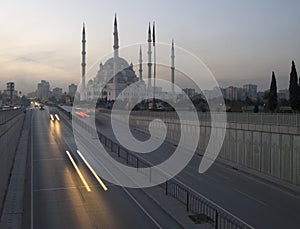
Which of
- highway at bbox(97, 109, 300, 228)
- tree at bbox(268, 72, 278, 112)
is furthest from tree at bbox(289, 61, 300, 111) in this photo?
highway at bbox(97, 109, 300, 228)

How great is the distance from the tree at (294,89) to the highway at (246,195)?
13688 millimetres

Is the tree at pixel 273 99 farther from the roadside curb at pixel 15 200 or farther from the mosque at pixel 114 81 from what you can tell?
the mosque at pixel 114 81

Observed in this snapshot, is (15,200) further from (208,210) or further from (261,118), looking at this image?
(261,118)

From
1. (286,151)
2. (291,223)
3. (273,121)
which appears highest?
(273,121)

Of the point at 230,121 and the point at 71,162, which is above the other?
the point at 230,121

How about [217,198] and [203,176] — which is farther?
[203,176]

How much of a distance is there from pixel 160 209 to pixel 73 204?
4076 millimetres

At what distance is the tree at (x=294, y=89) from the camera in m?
37.1

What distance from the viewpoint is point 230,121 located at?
94.1ft

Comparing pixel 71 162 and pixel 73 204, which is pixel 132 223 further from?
pixel 71 162

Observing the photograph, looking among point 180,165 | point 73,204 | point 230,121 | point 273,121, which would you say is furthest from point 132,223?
point 230,121

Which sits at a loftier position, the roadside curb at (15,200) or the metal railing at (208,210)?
the metal railing at (208,210)

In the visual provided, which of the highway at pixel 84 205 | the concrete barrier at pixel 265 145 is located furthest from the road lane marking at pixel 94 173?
the concrete barrier at pixel 265 145

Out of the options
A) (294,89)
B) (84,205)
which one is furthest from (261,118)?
(294,89)
